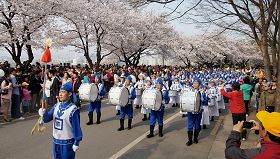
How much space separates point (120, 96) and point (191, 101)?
239 centimetres

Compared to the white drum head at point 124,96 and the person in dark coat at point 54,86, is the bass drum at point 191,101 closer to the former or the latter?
the white drum head at point 124,96

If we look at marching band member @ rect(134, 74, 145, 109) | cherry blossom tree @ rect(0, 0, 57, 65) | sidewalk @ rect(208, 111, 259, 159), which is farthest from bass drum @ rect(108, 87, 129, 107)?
cherry blossom tree @ rect(0, 0, 57, 65)

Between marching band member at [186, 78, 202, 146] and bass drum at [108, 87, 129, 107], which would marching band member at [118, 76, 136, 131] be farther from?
marching band member at [186, 78, 202, 146]

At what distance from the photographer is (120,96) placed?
31.9ft

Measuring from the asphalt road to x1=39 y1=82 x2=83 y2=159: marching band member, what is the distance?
199 centimetres

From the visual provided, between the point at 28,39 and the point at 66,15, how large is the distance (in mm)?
5002

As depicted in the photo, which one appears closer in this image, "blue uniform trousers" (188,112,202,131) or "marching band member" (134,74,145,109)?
"blue uniform trousers" (188,112,202,131)

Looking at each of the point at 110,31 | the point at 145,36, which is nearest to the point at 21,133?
the point at 110,31

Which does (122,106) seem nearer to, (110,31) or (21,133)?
(21,133)

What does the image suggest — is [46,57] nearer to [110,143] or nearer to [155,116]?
[110,143]

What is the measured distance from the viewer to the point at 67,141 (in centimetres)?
507

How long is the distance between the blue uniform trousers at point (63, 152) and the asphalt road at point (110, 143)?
1949 mm

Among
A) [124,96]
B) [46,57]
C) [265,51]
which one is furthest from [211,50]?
[46,57]

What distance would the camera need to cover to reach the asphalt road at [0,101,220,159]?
23.8 ft
